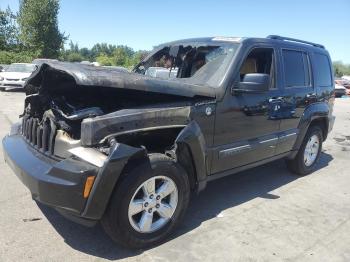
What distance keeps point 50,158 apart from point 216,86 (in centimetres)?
183

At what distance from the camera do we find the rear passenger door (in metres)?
5.27

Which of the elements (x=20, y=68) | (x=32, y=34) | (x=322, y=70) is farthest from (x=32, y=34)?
(x=322, y=70)

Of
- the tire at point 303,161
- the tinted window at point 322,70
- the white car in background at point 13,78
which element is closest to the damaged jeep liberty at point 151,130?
the tire at point 303,161

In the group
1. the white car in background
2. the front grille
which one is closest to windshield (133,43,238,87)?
the front grille

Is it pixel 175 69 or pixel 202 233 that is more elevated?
pixel 175 69

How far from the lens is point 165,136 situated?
387cm

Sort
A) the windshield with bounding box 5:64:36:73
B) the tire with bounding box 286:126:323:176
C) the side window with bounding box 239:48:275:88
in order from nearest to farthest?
the side window with bounding box 239:48:275:88
the tire with bounding box 286:126:323:176
the windshield with bounding box 5:64:36:73

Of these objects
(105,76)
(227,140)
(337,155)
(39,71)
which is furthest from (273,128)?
(337,155)

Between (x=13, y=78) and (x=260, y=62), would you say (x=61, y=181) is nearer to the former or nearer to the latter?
(x=260, y=62)

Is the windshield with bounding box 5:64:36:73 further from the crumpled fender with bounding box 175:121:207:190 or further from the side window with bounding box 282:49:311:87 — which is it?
the crumpled fender with bounding box 175:121:207:190

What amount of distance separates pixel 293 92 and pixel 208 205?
1.97 meters

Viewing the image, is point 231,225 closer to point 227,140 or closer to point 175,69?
point 227,140

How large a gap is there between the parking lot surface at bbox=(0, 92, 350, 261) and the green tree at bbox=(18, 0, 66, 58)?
37137 millimetres

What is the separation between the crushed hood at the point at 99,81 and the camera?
10.9ft
